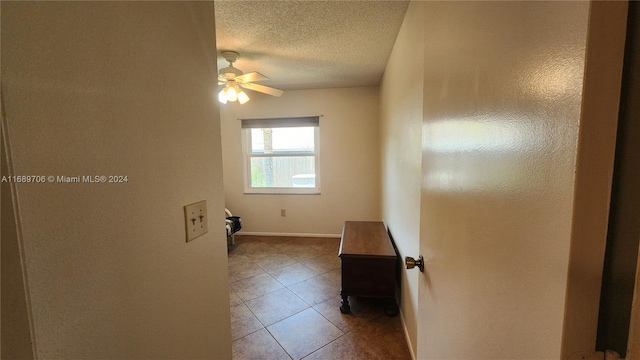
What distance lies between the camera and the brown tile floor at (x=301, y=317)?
1706 mm

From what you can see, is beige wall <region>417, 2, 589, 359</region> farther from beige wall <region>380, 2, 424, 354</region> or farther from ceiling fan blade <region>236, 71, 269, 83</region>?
ceiling fan blade <region>236, 71, 269, 83</region>

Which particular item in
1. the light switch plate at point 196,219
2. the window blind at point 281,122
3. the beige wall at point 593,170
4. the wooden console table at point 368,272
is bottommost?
the wooden console table at point 368,272

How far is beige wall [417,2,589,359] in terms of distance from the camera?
36 cm

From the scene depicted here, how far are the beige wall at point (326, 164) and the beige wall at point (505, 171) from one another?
9.78 ft

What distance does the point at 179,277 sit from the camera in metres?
0.76

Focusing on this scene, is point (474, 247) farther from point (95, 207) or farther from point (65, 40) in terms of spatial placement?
point (65, 40)

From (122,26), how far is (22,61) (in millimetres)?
237

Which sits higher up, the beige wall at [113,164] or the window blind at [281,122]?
the window blind at [281,122]

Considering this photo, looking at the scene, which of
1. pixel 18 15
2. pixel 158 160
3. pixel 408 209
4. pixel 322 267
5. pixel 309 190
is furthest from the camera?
pixel 309 190

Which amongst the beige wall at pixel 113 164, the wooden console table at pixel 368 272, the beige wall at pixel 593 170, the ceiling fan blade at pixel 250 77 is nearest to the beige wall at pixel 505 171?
the beige wall at pixel 593 170

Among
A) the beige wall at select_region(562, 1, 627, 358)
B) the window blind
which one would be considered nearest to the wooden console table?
Answer: the beige wall at select_region(562, 1, 627, 358)

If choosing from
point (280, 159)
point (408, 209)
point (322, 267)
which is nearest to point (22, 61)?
point (408, 209)

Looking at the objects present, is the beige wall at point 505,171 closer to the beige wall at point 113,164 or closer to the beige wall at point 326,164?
the beige wall at point 113,164

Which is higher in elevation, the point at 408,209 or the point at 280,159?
the point at 280,159
